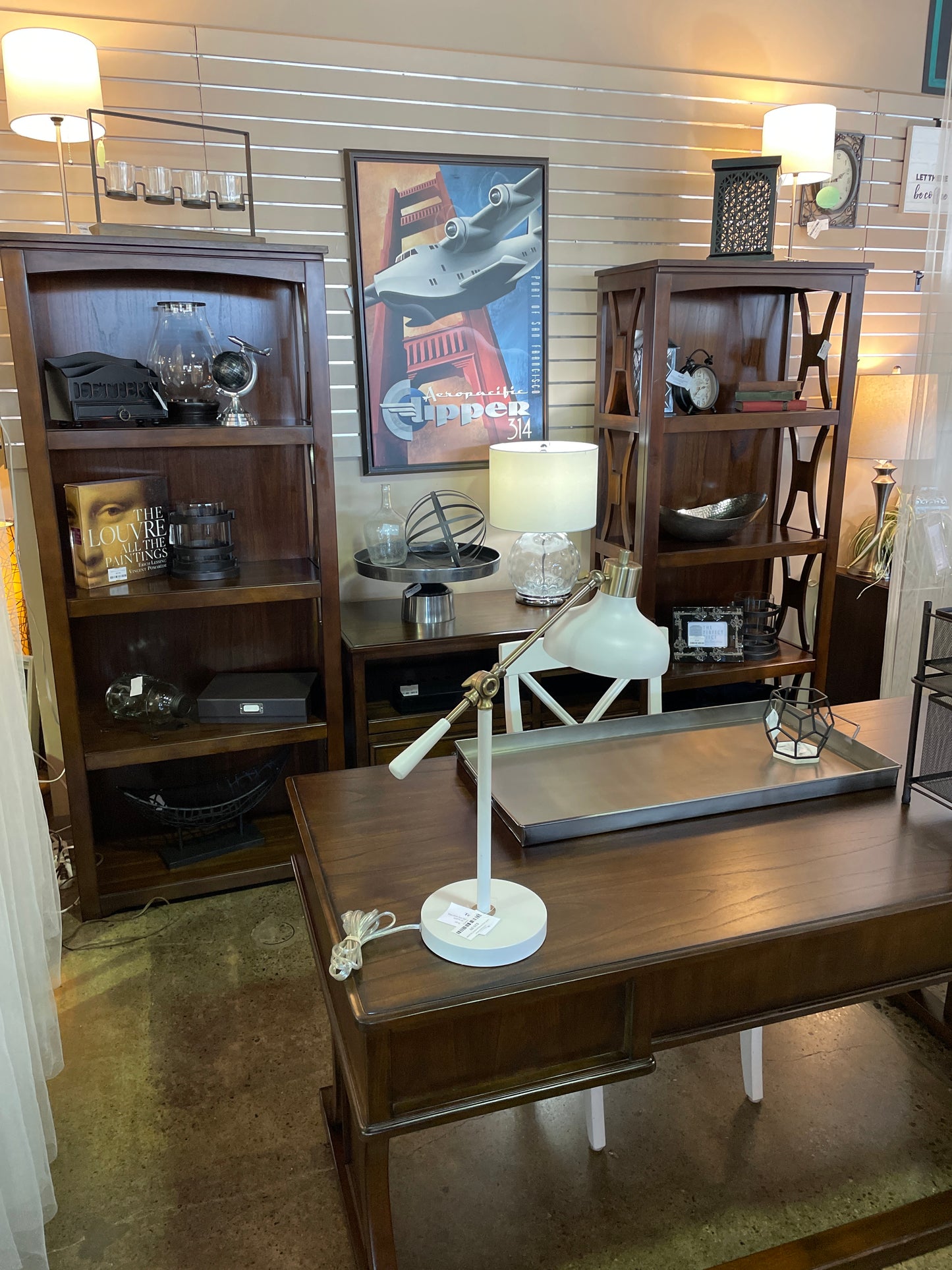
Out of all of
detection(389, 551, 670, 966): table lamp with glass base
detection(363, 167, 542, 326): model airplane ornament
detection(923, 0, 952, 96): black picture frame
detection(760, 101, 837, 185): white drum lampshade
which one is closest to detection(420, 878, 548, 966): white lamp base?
detection(389, 551, 670, 966): table lamp with glass base

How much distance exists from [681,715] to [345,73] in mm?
2215

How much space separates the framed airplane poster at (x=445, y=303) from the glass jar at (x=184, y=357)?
1.88ft

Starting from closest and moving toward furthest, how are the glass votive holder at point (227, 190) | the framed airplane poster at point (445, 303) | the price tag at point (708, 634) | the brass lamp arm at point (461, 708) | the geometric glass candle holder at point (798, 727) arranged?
the brass lamp arm at point (461, 708)
the geometric glass candle holder at point (798, 727)
the glass votive holder at point (227, 190)
the framed airplane poster at point (445, 303)
the price tag at point (708, 634)

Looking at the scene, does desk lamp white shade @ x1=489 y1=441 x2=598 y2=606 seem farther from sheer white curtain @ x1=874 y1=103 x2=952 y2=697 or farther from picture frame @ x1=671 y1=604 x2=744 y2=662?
sheer white curtain @ x1=874 y1=103 x2=952 y2=697

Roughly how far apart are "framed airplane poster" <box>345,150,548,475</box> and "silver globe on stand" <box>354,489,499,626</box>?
6.3 inches

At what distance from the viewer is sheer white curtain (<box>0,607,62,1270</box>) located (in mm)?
1436

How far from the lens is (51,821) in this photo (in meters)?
3.18

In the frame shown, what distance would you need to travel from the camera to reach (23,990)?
1.74 meters

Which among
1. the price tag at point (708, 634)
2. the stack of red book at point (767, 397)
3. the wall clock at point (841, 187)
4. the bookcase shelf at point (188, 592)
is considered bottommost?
the price tag at point (708, 634)

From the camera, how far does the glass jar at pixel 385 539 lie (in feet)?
9.71

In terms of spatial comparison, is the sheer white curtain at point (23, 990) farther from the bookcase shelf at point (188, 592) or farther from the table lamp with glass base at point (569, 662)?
the table lamp with glass base at point (569, 662)

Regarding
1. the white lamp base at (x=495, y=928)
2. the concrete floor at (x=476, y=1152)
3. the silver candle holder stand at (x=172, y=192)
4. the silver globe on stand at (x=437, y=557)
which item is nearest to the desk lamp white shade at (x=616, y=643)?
the white lamp base at (x=495, y=928)

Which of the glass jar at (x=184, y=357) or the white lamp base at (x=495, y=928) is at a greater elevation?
the glass jar at (x=184, y=357)

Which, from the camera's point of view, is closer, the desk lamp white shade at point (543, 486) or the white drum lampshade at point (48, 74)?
the white drum lampshade at point (48, 74)
